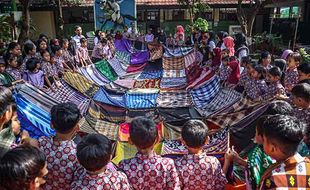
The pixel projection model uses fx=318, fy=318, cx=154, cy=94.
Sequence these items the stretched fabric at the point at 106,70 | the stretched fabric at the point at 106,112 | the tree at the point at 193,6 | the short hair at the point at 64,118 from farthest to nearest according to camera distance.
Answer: the tree at the point at 193,6
the stretched fabric at the point at 106,70
the stretched fabric at the point at 106,112
the short hair at the point at 64,118

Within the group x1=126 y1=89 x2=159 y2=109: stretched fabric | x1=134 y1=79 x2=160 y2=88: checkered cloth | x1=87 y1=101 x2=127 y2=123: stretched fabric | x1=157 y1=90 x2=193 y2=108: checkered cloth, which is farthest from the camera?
x1=134 y1=79 x2=160 y2=88: checkered cloth

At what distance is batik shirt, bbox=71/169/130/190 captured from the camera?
1.80 m

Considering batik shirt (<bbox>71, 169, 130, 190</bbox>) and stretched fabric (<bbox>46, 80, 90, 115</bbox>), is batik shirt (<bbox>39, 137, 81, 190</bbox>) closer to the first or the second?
batik shirt (<bbox>71, 169, 130, 190</bbox>)

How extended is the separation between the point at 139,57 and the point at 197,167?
7514 millimetres

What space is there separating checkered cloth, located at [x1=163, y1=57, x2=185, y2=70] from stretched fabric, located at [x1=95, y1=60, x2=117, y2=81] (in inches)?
57.2

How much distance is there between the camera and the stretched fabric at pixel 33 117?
3.13 meters

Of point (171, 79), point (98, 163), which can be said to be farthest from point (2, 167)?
point (171, 79)

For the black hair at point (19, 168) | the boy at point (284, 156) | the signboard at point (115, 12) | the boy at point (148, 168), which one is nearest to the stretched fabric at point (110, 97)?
the boy at point (148, 168)

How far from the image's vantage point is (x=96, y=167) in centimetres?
180

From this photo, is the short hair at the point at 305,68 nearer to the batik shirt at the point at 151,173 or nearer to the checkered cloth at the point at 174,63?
the batik shirt at the point at 151,173

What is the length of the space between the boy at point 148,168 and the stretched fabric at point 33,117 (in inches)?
55.9

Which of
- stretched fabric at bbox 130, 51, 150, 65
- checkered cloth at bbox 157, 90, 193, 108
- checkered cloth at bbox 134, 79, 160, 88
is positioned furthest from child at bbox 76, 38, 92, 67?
checkered cloth at bbox 157, 90, 193, 108

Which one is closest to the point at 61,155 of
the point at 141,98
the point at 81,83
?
the point at 141,98

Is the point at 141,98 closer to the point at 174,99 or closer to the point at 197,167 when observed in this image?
the point at 174,99
